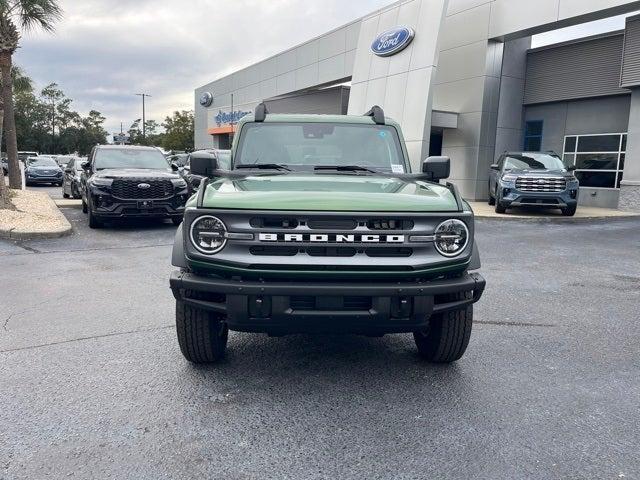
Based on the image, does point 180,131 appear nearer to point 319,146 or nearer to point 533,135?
point 533,135

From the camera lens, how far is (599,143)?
19562mm

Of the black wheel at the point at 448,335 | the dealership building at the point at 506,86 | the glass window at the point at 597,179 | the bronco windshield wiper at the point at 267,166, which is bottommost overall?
the black wheel at the point at 448,335

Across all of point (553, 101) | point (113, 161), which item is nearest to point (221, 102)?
point (553, 101)

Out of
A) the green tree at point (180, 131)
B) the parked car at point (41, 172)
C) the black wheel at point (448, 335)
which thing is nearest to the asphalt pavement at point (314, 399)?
the black wheel at point (448, 335)

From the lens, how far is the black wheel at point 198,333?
3.57 meters

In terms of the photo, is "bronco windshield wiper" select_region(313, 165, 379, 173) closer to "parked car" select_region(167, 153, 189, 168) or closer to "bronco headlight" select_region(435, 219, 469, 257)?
"bronco headlight" select_region(435, 219, 469, 257)

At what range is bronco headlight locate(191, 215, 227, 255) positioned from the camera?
3.22m

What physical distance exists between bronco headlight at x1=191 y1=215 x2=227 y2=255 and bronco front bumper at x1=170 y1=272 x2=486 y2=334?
188 millimetres

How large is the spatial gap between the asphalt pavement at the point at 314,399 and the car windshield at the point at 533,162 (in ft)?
35.0

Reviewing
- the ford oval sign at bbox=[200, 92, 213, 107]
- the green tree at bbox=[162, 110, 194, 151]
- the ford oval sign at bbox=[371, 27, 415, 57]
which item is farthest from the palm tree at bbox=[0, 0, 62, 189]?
the green tree at bbox=[162, 110, 194, 151]

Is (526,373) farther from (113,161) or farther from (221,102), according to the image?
(221,102)

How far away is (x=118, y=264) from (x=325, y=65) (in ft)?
78.6

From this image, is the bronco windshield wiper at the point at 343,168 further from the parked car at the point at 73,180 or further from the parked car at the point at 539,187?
the parked car at the point at 73,180

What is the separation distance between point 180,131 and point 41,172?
44883 mm
